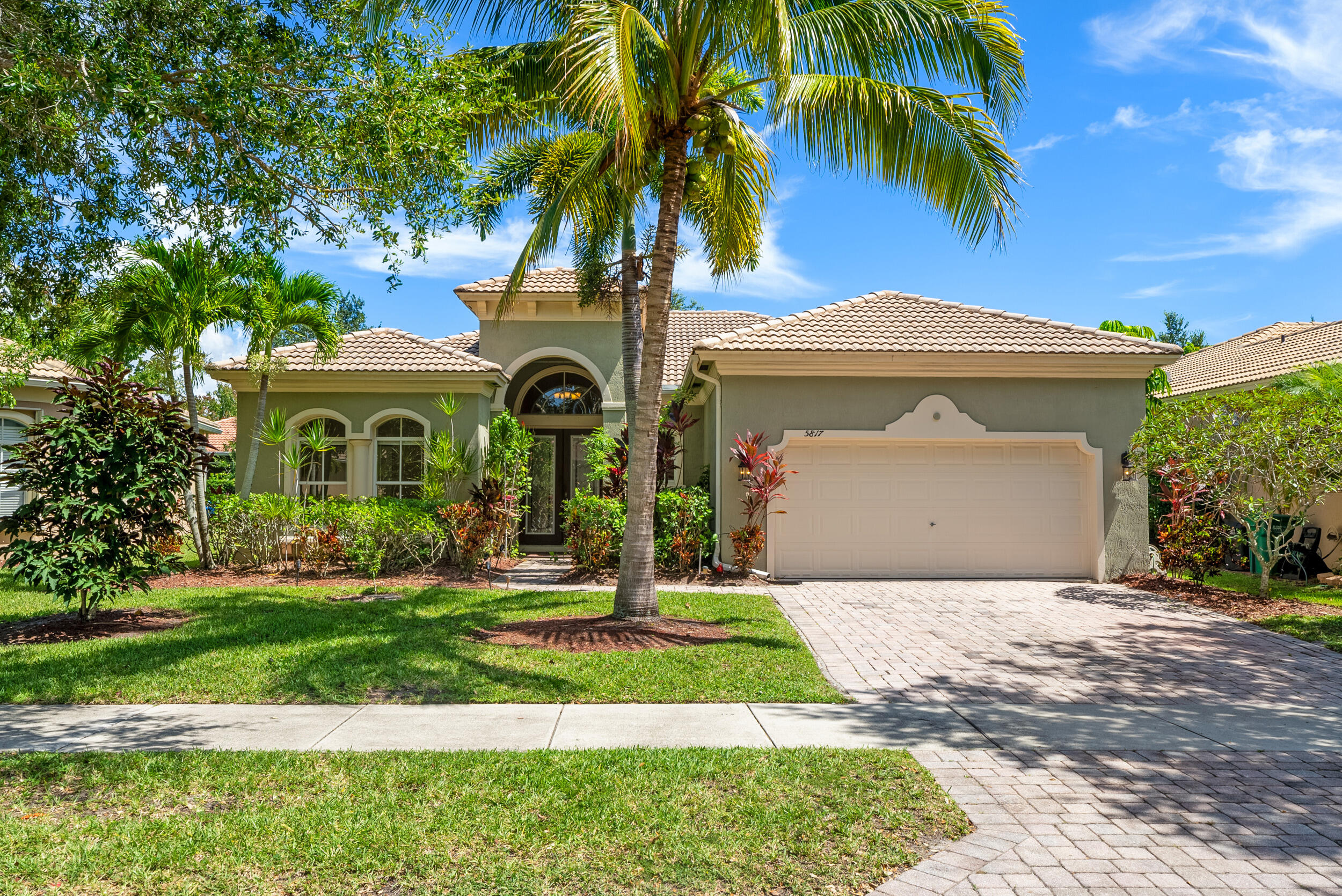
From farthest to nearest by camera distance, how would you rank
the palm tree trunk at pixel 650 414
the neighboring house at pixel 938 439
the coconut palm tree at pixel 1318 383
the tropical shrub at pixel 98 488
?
the neighboring house at pixel 938 439 → the coconut palm tree at pixel 1318 383 → the palm tree trunk at pixel 650 414 → the tropical shrub at pixel 98 488

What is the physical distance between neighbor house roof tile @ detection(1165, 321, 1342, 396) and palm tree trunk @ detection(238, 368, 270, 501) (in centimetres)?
1855

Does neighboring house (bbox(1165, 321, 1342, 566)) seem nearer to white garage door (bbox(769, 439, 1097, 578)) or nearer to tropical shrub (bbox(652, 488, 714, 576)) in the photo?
white garage door (bbox(769, 439, 1097, 578))

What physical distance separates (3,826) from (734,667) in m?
5.17

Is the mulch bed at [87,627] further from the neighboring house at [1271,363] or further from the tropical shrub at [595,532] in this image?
the neighboring house at [1271,363]

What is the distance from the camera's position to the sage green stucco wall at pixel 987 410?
13789 mm

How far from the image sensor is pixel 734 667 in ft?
24.5

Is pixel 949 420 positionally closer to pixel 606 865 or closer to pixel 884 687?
pixel 884 687

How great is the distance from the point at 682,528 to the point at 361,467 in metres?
6.96

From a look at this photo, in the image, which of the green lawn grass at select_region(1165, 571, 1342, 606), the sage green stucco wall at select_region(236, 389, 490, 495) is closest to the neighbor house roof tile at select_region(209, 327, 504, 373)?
the sage green stucco wall at select_region(236, 389, 490, 495)

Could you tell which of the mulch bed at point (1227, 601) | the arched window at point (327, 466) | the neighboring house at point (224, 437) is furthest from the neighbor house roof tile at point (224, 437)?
the mulch bed at point (1227, 601)

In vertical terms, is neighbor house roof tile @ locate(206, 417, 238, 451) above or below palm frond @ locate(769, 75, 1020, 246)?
below

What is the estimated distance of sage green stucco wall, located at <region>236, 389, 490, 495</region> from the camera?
16.1 metres

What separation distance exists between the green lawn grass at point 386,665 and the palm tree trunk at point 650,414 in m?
1.01

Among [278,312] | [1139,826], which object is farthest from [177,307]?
[1139,826]
